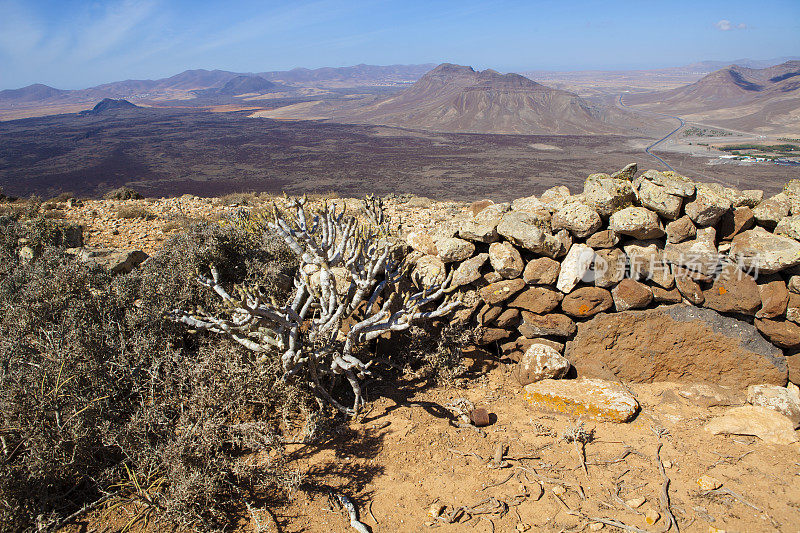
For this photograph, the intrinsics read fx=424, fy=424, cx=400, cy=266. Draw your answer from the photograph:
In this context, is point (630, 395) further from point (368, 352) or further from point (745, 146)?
point (745, 146)

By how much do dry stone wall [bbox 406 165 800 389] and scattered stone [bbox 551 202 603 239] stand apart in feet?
0.04

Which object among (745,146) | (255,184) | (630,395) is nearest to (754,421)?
(630,395)

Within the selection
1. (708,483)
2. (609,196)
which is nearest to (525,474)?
(708,483)

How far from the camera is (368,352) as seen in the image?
4.07m

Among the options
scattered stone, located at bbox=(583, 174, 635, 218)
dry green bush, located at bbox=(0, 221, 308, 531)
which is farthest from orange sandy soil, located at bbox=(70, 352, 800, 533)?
scattered stone, located at bbox=(583, 174, 635, 218)

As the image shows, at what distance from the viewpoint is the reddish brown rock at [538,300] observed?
4.23m

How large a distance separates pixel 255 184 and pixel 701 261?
28.6 m

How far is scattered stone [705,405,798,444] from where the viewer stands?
131 inches

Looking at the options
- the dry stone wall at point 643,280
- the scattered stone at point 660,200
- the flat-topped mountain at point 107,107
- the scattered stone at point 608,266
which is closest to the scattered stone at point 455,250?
the dry stone wall at point 643,280

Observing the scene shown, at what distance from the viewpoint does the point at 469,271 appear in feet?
13.9

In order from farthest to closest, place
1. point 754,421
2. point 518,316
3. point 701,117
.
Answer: point 701,117 → point 518,316 → point 754,421

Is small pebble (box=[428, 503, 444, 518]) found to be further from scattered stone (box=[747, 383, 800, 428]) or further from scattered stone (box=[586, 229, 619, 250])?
scattered stone (box=[747, 383, 800, 428])

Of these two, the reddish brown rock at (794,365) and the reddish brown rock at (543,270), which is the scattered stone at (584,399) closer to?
the reddish brown rock at (543,270)

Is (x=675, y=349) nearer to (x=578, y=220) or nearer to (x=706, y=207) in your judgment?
(x=706, y=207)
